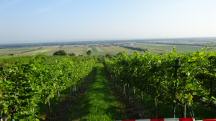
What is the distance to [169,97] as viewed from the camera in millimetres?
21047

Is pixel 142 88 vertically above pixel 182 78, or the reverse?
pixel 182 78

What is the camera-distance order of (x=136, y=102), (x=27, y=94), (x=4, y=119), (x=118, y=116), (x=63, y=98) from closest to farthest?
(x=4, y=119) → (x=27, y=94) → (x=118, y=116) → (x=136, y=102) → (x=63, y=98)

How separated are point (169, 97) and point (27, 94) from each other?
26.7 feet

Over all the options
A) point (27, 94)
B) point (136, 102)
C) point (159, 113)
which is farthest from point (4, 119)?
point (136, 102)

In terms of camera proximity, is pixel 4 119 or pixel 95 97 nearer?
pixel 4 119

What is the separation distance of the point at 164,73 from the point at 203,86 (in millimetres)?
3059

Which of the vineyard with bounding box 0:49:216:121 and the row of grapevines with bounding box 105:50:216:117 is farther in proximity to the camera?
the row of grapevines with bounding box 105:50:216:117

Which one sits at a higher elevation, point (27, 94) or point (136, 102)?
point (27, 94)

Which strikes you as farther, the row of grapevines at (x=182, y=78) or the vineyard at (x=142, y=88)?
the row of grapevines at (x=182, y=78)

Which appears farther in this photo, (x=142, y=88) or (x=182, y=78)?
(x=142, y=88)

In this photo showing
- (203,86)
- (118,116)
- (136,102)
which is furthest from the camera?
(136,102)

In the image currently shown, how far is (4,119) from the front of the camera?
1692 centimetres

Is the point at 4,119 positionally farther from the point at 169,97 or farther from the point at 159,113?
the point at 159,113

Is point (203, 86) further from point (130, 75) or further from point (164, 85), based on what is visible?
point (130, 75)
